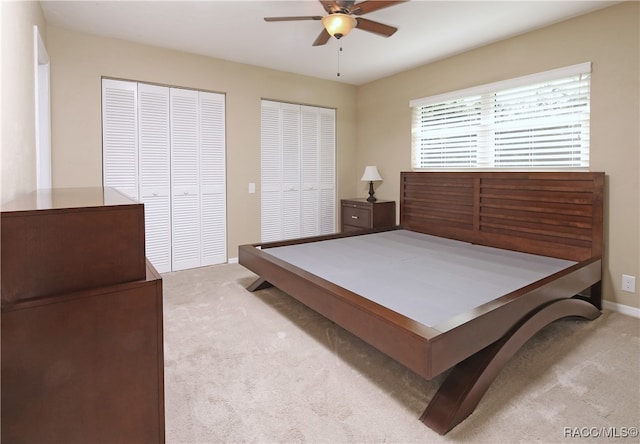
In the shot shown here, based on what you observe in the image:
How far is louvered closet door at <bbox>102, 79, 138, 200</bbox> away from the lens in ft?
11.9

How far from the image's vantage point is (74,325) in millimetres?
960

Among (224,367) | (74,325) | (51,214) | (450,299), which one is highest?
(51,214)

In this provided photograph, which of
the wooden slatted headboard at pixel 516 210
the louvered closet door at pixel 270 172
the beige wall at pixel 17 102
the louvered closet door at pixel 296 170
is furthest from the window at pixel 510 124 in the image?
the beige wall at pixel 17 102

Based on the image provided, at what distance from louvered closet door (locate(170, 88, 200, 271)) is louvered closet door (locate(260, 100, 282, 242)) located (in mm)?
843

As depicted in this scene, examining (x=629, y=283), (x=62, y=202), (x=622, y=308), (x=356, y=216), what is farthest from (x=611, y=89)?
(x=62, y=202)

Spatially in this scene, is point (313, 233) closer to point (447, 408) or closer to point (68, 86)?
point (68, 86)

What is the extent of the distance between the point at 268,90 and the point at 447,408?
4106 mm

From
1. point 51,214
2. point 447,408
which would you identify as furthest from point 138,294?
point 447,408

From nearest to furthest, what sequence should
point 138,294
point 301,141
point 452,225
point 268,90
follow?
point 138,294 → point 452,225 → point 268,90 → point 301,141

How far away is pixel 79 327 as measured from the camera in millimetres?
967

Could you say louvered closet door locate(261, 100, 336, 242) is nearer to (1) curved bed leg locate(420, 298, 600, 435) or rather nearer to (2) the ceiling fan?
(2) the ceiling fan

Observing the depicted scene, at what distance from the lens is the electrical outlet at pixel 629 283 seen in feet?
9.34

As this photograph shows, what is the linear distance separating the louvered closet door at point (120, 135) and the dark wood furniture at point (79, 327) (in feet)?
9.94

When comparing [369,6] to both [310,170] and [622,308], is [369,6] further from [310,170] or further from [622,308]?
[622,308]
